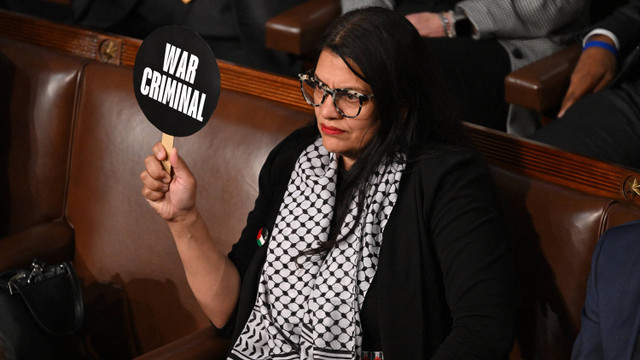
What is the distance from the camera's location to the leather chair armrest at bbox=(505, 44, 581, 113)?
1.80 metres

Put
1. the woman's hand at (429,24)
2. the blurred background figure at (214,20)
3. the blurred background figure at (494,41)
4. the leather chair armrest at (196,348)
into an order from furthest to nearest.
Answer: the blurred background figure at (214,20), the woman's hand at (429,24), the blurred background figure at (494,41), the leather chair armrest at (196,348)

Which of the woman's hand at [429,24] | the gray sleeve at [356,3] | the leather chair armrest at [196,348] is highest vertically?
the gray sleeve at [356,3]

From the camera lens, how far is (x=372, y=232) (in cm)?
132

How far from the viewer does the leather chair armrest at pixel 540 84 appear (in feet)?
5.90

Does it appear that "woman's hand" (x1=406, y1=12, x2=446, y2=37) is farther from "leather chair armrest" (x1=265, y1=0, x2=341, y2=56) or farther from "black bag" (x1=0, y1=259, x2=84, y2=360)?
"black bag" (x1=0, y1=259, x2=84, y2=360)

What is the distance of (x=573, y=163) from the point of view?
1.38 metres

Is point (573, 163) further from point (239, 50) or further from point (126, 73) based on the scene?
point (239, 50)

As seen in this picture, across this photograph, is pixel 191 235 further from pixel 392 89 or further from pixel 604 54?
pixel 604 54

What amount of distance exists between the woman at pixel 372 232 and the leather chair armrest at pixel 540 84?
0.51 metres

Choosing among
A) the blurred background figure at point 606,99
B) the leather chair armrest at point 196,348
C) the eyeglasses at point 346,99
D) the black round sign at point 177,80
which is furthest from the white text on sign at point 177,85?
the blurred background figure at point 606,99

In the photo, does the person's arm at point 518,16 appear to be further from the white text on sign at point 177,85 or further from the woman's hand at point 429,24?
the white text on sign at point 177,85

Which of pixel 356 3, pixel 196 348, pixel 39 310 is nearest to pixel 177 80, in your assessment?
pixel 196 348

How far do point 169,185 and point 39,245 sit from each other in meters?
0.62

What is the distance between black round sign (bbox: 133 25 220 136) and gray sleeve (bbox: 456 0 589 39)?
114cm
